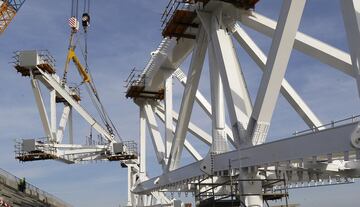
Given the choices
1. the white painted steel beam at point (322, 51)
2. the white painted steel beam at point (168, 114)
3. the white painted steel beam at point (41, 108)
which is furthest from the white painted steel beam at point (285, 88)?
the white painted steel beam at point (41, 108)

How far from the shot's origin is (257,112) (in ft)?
62.6

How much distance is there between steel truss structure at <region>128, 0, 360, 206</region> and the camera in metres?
14.9

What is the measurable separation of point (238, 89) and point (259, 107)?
3.73 m

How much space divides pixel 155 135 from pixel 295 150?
26252 mm

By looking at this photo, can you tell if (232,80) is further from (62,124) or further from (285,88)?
(62,124)

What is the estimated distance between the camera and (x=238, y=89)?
22.5 meters

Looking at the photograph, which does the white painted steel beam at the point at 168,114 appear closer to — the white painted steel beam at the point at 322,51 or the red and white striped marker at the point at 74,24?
the white painted steel beam at the point at 322,51

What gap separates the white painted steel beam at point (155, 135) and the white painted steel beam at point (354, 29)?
25090mm

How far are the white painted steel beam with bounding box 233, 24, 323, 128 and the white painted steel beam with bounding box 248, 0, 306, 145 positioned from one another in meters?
5.47

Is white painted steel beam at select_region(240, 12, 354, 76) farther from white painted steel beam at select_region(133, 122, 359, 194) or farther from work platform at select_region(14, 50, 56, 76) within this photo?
work platform at select_region(14, 50, 56, 76)

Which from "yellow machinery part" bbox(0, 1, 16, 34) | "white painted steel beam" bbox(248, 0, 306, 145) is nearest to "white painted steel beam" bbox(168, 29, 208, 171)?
"white painted steel beam" bbox(248, 0, 306, 145)

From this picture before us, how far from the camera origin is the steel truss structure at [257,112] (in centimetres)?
1492

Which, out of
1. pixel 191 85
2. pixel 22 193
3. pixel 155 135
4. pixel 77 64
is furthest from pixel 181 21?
pixel 22 193

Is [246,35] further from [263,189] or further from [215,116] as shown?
[263,189]
